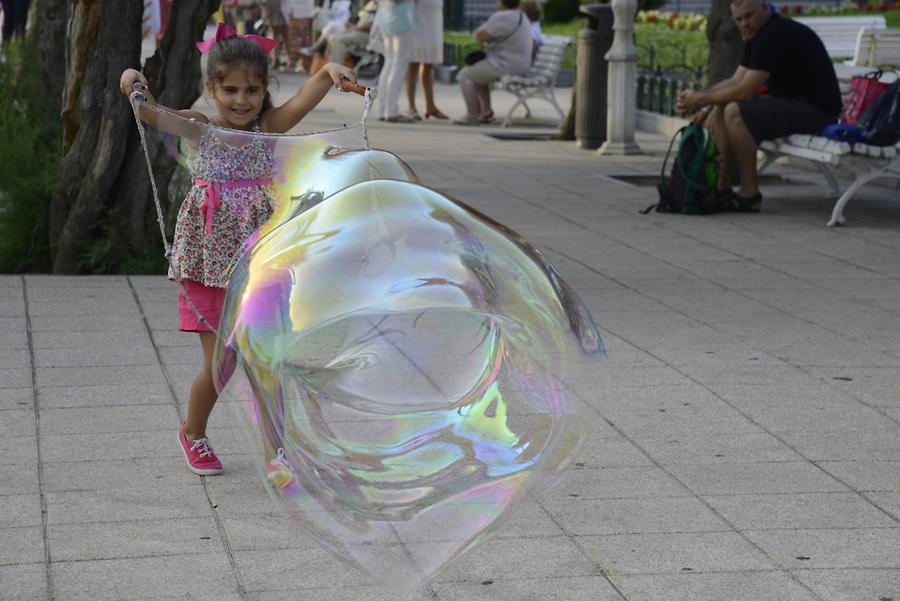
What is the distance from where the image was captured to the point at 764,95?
11305 millimetres

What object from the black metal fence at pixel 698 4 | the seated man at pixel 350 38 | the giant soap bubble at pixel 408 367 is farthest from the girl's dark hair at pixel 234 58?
the black metal fence at pixel 698 4

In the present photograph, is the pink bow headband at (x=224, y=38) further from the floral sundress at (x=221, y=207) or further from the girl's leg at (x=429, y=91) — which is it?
the girl's leg at (x=429, y=91)

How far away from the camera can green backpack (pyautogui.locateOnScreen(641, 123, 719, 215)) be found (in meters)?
10.9

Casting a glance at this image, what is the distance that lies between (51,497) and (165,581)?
835mm

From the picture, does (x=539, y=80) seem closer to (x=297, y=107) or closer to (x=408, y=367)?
(x=297, y=107)

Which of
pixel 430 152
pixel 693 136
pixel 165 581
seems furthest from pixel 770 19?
pixel 165 581

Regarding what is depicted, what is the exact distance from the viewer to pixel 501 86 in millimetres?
17406

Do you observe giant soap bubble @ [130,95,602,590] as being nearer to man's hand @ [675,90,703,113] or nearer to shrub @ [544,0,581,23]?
man's hand @ [675,90,703,113]

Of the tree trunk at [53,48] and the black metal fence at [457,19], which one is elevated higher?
the tree trunk at [53,48]

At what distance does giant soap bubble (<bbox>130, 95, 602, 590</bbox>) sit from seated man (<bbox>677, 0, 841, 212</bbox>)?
7312mm

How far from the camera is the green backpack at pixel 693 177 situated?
1094 centimetres

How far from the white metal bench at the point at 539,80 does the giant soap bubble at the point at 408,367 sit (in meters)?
13.2

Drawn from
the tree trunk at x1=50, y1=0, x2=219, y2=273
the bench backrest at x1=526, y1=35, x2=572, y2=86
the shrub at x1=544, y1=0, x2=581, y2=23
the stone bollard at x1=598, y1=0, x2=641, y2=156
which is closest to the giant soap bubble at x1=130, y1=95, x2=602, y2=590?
the tree trunk at x1=50, y1=0, x2=219, y2=273

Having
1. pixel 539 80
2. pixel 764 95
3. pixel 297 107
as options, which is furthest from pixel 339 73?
pixel 539 80
